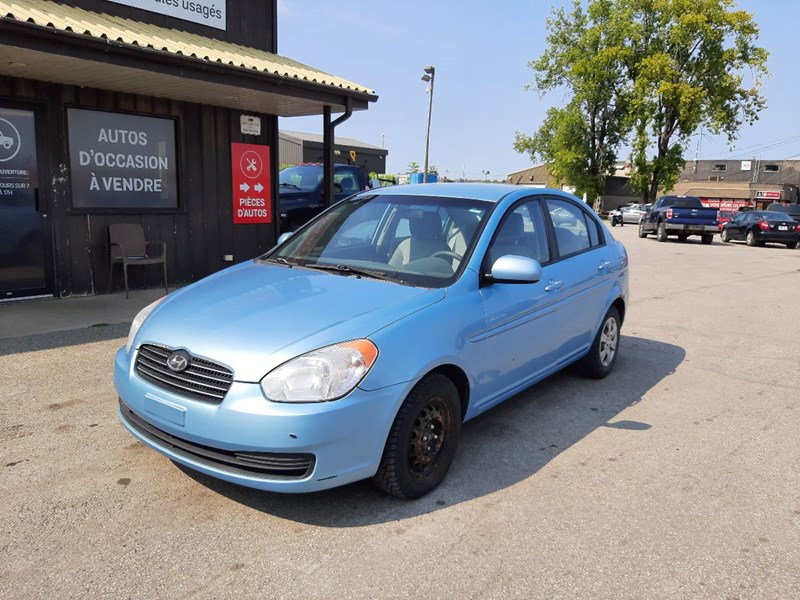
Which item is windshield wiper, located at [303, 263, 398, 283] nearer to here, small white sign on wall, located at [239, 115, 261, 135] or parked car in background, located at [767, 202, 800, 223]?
small white sign on wall, located at [239, 115, 261, 135]

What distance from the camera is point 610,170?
4459cm

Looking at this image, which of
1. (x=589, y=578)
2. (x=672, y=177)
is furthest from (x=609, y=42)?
(x=589, y=578)

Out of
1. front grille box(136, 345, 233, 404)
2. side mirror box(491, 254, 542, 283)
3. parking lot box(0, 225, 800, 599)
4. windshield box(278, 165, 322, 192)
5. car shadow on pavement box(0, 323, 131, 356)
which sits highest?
windshield box(278, 165, 322, 192)

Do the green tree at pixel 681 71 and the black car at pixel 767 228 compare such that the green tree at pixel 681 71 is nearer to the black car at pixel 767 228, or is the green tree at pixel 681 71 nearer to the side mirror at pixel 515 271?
the black car at pixel 767 228

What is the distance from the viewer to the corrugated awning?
5.96 metres

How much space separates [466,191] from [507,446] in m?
1.76

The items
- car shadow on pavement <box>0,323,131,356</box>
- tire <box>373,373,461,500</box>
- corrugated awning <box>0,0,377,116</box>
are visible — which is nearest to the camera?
tire <box>373,373,461,500</box>

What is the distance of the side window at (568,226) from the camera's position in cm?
467

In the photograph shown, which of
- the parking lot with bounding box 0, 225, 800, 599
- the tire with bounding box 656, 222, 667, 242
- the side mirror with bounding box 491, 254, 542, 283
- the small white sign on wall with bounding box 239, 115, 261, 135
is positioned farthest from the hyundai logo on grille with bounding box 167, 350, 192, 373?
the tire with bounding box 656, 222, 667, 242

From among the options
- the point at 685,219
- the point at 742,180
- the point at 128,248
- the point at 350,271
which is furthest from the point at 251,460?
the point at 742,180

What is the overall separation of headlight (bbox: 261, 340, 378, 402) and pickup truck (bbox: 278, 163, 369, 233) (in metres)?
8.10

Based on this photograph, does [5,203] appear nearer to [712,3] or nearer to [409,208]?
[409,208]

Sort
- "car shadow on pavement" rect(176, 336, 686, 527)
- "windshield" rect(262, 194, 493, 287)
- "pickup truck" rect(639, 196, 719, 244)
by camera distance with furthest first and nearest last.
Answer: "pickup truck" rect(639, 196, 719, 244)
"windshield" rect(262, 194, 493, 287)
"car shadow on pavement" rect(176, 336, 686, 527)

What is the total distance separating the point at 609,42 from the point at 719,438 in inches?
1616
